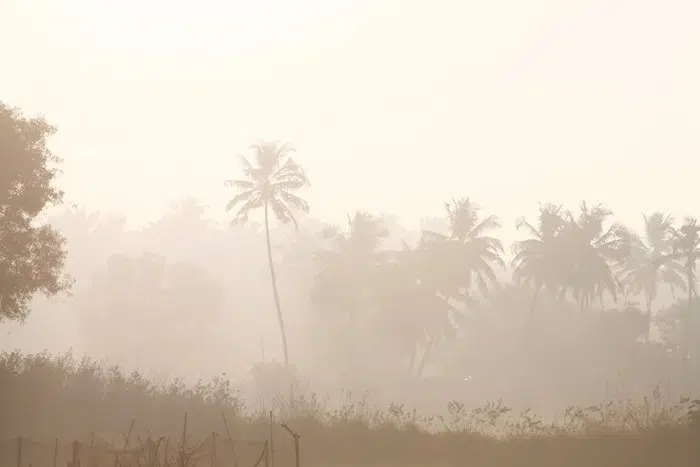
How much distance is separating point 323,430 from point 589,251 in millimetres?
34801

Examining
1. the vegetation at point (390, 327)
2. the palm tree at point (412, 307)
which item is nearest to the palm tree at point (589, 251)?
the vegetation at point (390, 327)

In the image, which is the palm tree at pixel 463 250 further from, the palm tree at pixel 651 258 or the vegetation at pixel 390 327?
the palm tree at pixel 651 258

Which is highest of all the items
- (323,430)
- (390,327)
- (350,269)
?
(350,269)

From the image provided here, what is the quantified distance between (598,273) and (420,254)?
12026mm

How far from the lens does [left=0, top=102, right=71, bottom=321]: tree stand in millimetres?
16812

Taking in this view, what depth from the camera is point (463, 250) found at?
45.6 m

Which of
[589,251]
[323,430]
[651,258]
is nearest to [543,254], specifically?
[589,251]

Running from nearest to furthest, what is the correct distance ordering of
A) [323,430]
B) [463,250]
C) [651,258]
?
[323,430], [463,250], [651,258]

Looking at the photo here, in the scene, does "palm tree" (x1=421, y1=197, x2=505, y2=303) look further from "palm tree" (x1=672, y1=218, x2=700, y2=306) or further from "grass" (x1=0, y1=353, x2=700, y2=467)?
"grass" (x1=0, y1=353, x2=700, y2=467)

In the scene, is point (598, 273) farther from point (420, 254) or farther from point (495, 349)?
point (420, 254)

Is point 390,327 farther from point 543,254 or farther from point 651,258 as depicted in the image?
point 651,258

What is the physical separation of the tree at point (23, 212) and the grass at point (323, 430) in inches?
68.1

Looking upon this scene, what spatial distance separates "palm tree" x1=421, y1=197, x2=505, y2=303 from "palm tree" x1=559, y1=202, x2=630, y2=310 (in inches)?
185

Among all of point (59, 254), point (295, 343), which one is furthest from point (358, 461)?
point (295, 343)
